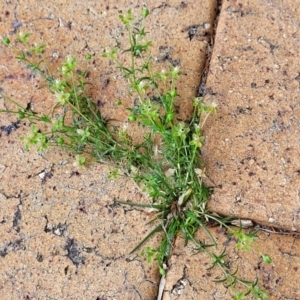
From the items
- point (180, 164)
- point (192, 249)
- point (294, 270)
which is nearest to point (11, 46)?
point (180, 164)

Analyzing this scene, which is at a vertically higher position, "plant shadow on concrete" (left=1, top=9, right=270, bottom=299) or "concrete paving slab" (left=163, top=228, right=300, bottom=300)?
"plant shadow on concrete" (left=1, top=9, right=270, bottom=299)

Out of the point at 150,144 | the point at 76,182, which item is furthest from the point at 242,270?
the point at 76,182

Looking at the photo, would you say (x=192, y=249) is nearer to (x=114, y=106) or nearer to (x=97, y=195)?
(x=97, y=195)

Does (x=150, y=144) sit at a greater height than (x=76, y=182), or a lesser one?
greater

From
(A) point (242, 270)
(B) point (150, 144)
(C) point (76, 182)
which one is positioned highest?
(B) point (150, 144)

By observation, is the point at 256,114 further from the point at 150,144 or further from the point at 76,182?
the point at 76,182

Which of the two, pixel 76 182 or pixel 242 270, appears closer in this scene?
pixel 242 270
